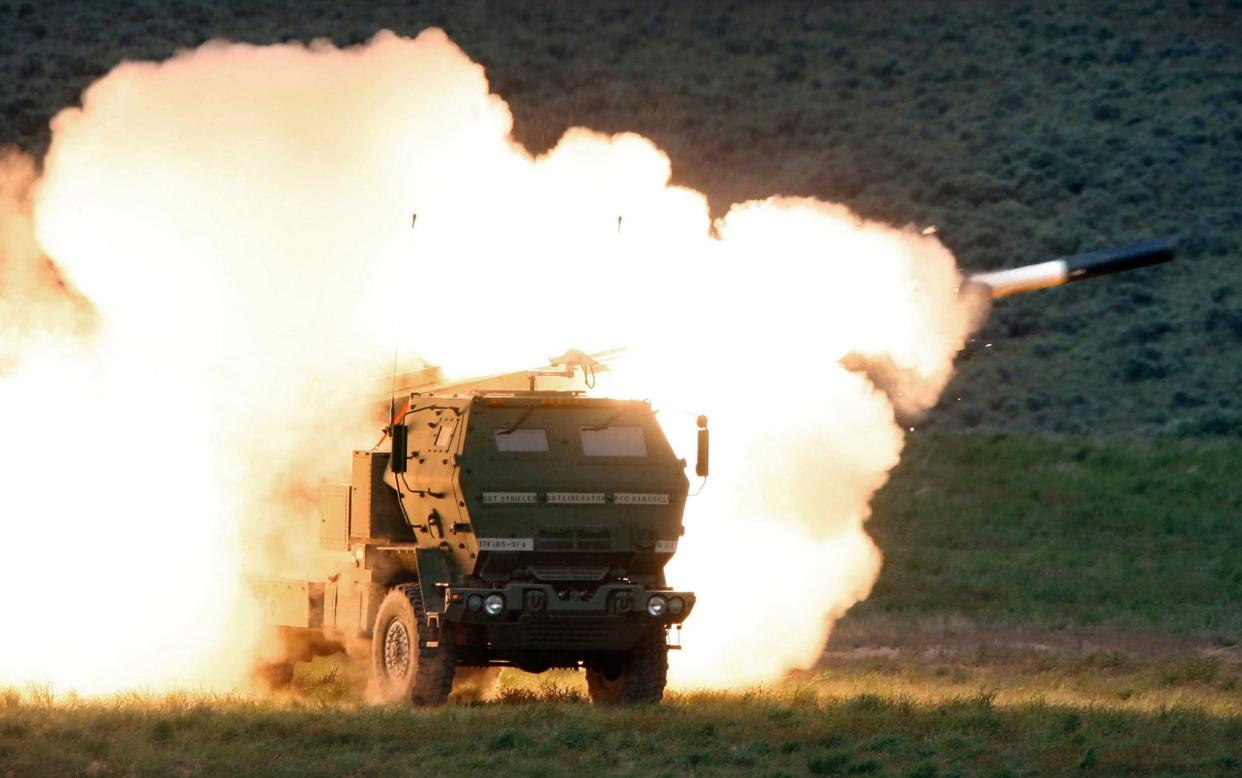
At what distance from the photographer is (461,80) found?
2552cm

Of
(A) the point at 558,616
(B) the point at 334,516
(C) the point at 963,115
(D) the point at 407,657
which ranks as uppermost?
(C) the point at 963,115

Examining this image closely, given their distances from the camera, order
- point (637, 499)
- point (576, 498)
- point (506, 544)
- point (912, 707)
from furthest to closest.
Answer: point (637, 499)
point (576, 498)
point (506, 544)
point (912, 707)

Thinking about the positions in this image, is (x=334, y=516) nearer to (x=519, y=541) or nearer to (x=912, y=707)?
(x=519, y=541)

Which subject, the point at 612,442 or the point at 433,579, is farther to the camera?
the point at 612,442

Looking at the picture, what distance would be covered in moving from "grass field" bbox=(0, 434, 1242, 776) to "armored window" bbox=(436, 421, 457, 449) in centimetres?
231

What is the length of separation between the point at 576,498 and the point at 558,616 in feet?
3.56

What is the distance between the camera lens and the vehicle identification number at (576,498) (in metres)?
19.6

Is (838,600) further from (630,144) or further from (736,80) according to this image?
(736,80)

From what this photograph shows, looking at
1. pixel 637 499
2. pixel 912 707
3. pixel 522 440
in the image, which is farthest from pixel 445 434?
pixel 912 707

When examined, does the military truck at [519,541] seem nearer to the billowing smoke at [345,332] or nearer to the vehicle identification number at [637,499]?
the vehicle identification number at [637,499]

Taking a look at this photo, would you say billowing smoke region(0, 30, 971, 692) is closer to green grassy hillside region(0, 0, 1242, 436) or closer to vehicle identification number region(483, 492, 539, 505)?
vehicle identification number region(483, 492, 539, 505)

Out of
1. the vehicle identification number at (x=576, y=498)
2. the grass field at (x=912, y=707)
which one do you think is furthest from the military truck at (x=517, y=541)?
the grass field at (x=912, y=707)

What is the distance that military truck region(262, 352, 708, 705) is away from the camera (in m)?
19.3

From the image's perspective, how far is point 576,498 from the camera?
19.6 m
